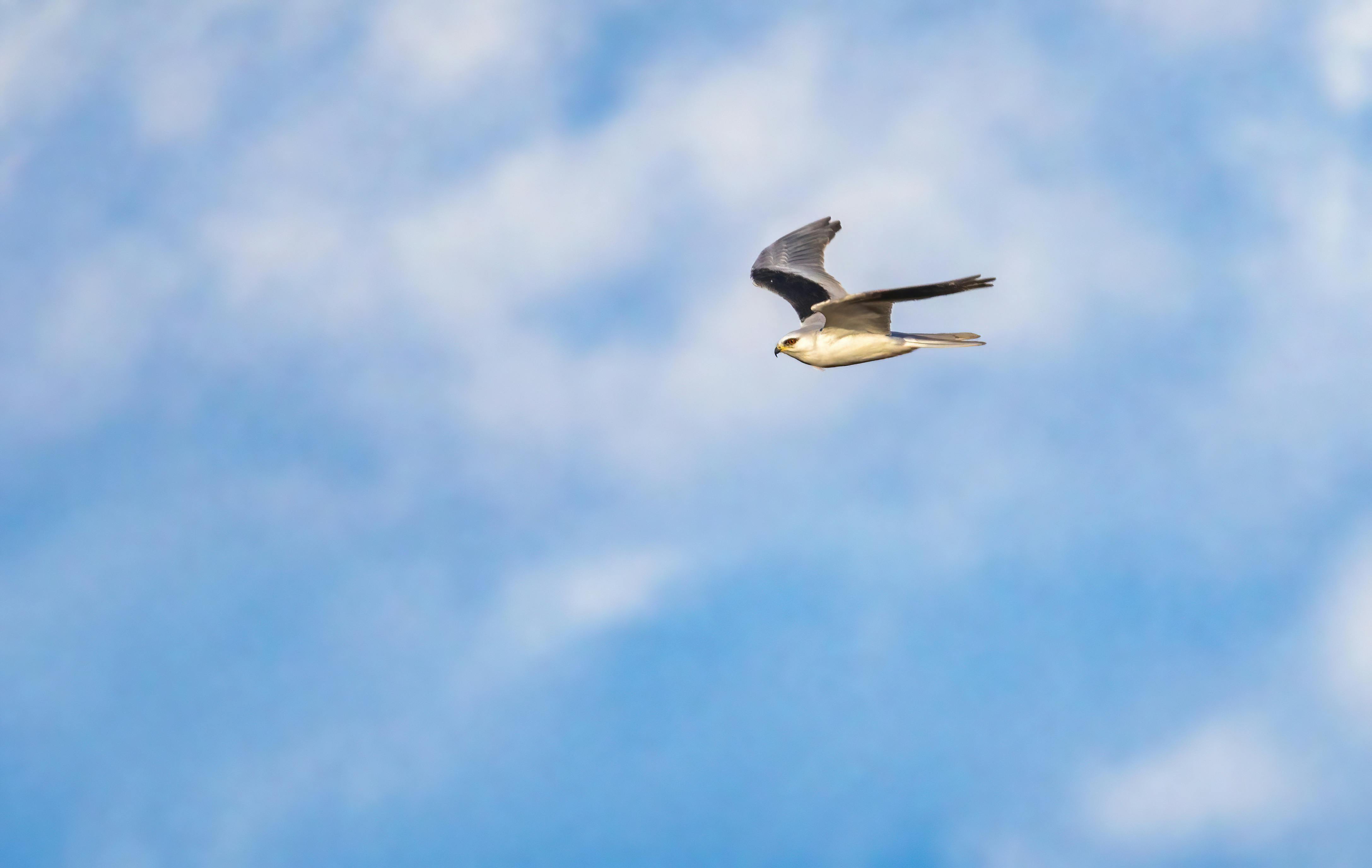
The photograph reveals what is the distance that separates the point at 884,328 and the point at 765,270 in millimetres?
5577

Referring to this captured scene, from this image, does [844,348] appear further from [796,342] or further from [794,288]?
[794,288]

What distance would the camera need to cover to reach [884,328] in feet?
69.1

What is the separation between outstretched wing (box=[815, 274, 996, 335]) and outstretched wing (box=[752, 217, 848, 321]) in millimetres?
3532

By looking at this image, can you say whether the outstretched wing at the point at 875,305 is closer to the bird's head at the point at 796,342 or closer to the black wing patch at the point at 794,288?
the bird's head at the point at 796,342

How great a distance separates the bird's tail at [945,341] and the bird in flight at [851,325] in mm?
10

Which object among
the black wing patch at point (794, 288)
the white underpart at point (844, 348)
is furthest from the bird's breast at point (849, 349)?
the black wing patch at point (794, 288)

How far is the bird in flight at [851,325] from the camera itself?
61.2 ft

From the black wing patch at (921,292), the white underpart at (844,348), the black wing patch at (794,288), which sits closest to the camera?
the black wing patch at (921,292)

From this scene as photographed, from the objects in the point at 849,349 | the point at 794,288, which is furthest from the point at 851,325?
the point at 794,288

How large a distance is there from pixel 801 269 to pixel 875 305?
5811 mm

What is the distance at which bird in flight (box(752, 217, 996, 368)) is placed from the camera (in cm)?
1864

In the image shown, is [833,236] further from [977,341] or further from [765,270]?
[977,341]

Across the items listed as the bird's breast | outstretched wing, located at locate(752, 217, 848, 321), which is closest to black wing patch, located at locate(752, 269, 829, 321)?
outstretched wing, located at locate(752, 217, 848, 321)

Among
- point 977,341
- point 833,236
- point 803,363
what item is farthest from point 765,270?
point 977,341
